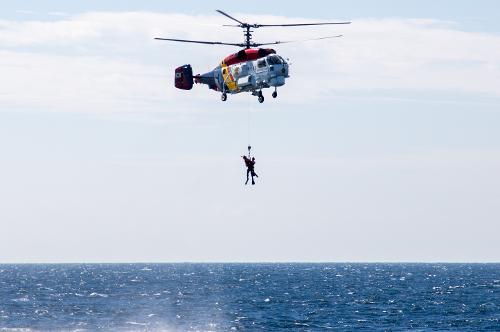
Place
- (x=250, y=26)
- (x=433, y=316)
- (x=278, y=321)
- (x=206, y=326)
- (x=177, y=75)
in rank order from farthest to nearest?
(x=433, y=316)
(x=278, y=321)
(x=206, y=326)
(x=177, y=75)
(x=250, y=26)

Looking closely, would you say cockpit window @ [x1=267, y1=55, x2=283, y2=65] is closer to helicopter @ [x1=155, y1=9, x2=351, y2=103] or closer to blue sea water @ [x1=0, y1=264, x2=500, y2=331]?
helicopter @ [x1=155, y1=9, x2=351, y2=103]

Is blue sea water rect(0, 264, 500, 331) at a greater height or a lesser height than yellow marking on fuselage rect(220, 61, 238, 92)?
lesser

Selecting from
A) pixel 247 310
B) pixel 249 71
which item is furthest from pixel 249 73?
pixel 247 310

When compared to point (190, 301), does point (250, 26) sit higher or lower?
higher

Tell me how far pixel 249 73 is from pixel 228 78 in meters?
2.74

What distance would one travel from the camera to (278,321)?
128 meters

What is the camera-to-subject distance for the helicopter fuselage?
56250 mm

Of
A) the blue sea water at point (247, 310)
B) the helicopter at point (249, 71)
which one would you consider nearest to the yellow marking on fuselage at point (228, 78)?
the helicopter at point (249, 71)

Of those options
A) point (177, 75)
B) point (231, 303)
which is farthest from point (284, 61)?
point (231, 303)

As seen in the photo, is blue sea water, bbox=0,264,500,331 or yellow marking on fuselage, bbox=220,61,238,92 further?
blue sea water, bbox=0,264,500,331

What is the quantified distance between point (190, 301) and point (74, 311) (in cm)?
2566

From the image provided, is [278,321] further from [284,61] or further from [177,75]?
[284,61]

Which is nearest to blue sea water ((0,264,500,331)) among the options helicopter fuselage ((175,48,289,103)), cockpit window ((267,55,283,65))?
helicopter fuselage ((175,48,289,103))

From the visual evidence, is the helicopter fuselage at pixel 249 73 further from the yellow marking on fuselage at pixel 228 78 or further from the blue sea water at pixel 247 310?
the blue sea water at pixel 247 310
